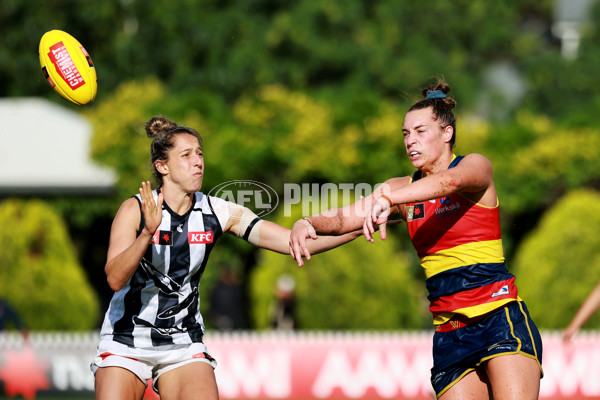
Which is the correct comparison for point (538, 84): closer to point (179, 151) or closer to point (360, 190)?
point (360, 190)

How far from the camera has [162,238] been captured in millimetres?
4848

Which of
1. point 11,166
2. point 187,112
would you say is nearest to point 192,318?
point 187,112

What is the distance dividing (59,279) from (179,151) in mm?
10693

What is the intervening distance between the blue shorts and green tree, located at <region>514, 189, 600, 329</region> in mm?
9197

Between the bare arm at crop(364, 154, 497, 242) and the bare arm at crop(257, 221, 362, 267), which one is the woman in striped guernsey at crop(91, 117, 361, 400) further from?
the bare arm at crop(364, 154, 497, 242)

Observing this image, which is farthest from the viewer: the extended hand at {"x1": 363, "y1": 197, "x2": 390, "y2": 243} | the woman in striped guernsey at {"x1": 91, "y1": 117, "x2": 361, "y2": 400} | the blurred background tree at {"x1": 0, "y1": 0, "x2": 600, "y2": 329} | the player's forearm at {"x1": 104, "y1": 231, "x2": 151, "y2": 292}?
the blurred background tree at {"x1": 0, "y1": 0, "x2": 600, "y2": 329}

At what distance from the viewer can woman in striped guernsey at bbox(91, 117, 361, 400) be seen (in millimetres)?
4668

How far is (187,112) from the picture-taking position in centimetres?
1639

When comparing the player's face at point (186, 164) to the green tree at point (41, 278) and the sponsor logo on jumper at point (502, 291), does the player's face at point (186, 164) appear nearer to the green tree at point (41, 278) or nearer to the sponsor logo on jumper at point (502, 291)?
the sponsor logo on jumper at point (502, 291)

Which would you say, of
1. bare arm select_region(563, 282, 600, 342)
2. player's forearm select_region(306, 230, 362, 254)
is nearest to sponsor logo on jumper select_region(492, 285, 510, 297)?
player's forearm select_region(306, 230, 362, 254)

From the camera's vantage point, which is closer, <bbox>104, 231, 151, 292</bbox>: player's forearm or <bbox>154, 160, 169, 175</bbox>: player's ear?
<bbox>104, 231, 151, 292</bbox>: player's forearm

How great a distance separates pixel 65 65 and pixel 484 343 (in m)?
3.14

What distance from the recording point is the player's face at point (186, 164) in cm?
492

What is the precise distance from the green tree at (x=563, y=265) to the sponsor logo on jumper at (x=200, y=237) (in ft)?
32.0
